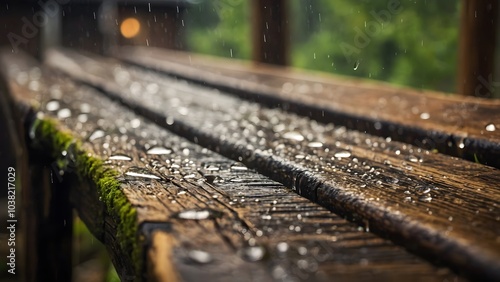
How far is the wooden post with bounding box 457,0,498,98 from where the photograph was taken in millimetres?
3947

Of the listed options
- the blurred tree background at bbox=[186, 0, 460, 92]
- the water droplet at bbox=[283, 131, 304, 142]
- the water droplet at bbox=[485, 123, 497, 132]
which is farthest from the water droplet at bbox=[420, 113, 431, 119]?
the blurred tree background at bbox=[186, 0, 460, 92]

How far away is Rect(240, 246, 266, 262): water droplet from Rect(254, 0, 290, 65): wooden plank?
576 cm

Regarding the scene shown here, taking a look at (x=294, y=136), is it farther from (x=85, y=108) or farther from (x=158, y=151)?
(x=85, y=108)

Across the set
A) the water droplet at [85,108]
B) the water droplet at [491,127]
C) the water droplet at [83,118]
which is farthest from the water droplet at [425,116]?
the water droplet at [85,108]

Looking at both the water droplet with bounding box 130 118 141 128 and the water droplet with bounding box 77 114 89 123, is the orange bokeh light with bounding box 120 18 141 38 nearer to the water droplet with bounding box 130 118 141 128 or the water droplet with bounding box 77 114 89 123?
the water droplet with bounding box 77 114 89 123

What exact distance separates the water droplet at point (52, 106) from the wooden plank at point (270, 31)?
152 inches

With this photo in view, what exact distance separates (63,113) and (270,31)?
4240mm

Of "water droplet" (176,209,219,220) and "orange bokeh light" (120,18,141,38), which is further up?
"water droplet" (176,209,219,220)

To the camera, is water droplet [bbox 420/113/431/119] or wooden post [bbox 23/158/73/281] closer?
water droplet [bbox 420/113/431/119]

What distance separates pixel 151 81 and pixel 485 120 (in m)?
2.84

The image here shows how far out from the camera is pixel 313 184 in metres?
Answer: 1.33

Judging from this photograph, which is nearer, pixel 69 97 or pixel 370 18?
pixel 69 97

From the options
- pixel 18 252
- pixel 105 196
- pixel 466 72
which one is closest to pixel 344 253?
pixel 105 196

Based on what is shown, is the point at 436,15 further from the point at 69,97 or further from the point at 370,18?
the point at 69,97
